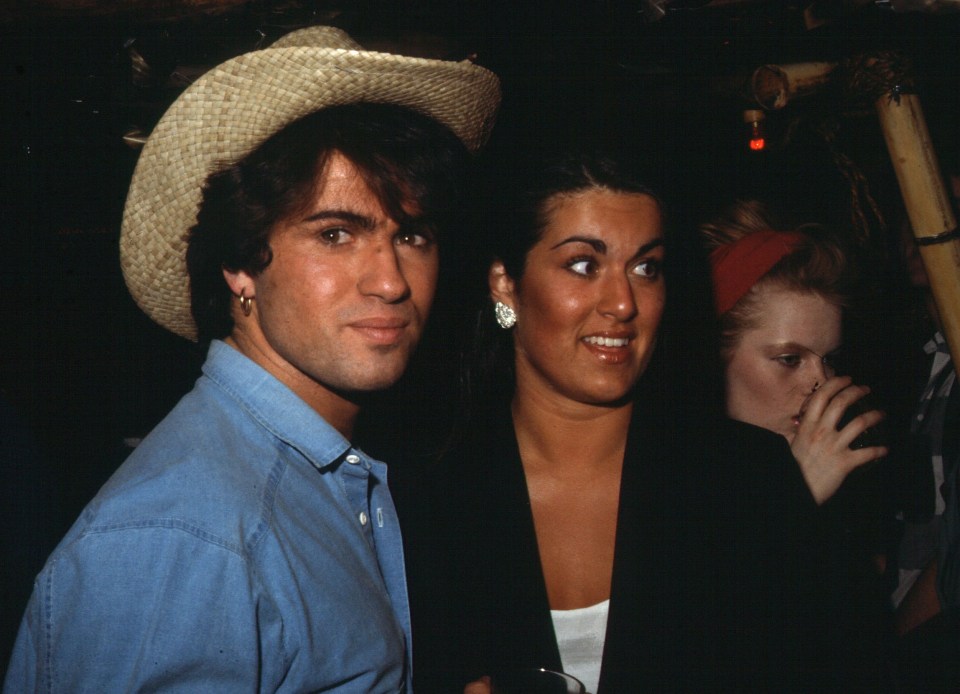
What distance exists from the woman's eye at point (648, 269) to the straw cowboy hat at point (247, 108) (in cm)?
75

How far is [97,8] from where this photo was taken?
235 centimetres

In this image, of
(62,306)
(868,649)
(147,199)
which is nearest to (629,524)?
(868,649)

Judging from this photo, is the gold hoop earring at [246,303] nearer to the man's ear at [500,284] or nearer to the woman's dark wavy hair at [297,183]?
the woman's dark wavy hair at [297,183]

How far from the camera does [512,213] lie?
8.59 ft

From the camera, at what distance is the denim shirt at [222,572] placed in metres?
1.37

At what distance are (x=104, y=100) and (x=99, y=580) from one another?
2005 mm

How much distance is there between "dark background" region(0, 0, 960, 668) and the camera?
2.38 metres

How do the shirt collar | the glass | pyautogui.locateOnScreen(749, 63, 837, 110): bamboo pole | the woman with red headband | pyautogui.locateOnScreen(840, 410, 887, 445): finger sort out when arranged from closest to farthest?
the glass
the shirt collar
pyautogui.locateOnScreen(749, 63, 837, 110): bamboo pole
pyautogui.locateOnScreen(840, 410, 887, 445): finger
the woman with red headband

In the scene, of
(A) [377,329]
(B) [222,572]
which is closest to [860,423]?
(A) [377,329]

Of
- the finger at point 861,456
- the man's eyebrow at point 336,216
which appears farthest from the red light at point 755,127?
the man's eyebrow at point 336,216

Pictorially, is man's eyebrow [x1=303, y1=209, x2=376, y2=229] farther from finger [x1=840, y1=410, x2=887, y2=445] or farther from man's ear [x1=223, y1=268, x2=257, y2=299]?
finger [x1=840, y1=410, x2=887, y2=445]

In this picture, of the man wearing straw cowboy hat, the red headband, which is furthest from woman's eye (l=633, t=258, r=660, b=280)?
the red headband

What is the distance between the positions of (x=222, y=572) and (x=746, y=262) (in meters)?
2.59

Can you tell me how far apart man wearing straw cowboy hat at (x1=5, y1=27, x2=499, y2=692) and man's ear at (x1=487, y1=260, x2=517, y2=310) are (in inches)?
17.4
